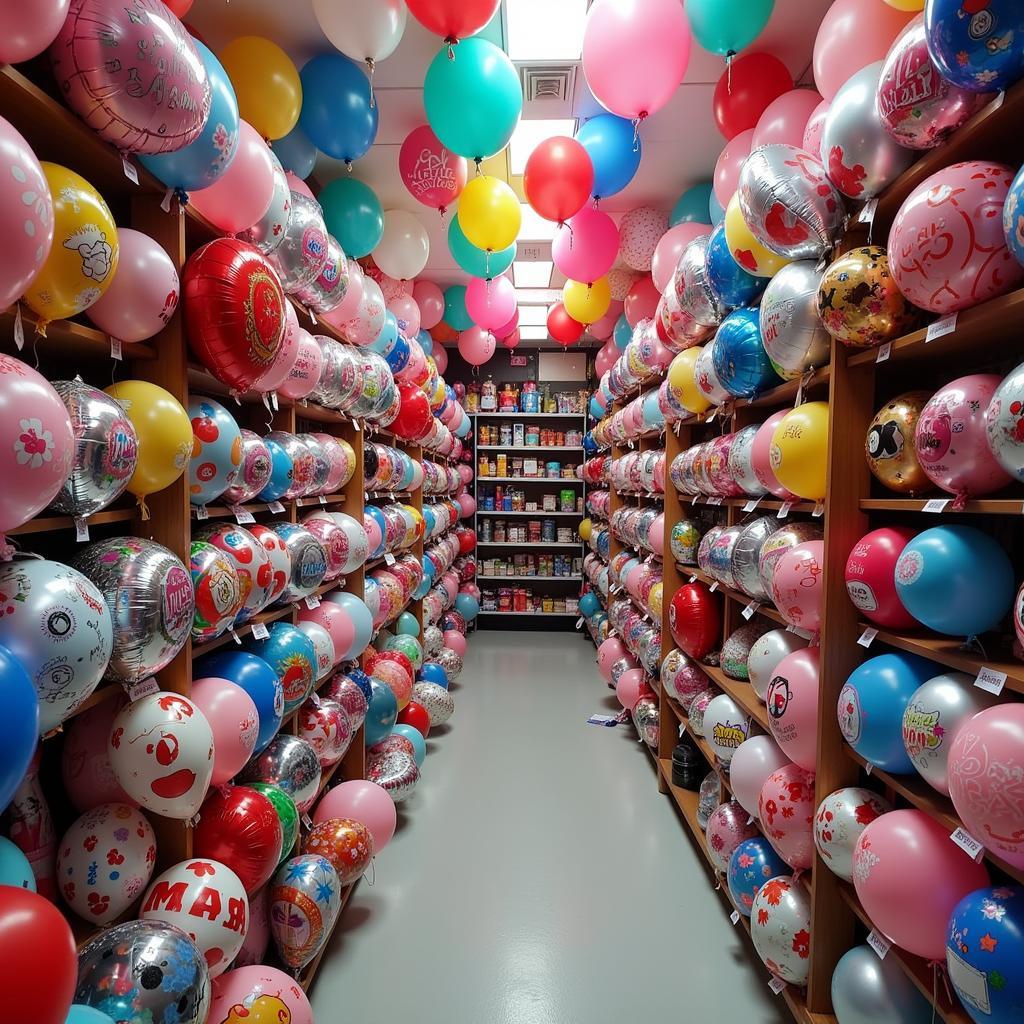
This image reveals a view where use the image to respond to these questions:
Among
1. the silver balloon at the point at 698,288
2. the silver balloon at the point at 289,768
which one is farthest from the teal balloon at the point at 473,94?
the silver balloon at the point at 289,768

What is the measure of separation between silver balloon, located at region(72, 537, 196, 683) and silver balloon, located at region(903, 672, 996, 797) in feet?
5.08

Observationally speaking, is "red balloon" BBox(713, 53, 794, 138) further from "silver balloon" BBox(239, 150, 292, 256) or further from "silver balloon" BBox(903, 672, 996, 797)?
"silver balloon" BBox(903, 672, 996, 797)

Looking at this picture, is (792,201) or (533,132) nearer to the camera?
(792,201)

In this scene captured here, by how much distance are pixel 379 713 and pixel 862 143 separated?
2.83 metres

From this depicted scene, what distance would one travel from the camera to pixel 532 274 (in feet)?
17.2

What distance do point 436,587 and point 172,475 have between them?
4263 millimetres

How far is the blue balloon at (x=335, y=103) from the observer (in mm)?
2455

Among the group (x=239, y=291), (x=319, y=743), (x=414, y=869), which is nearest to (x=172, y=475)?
(x=239, y=291)

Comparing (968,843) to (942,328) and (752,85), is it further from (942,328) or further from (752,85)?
(752,85)

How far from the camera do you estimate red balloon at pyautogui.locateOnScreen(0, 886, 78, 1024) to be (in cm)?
83

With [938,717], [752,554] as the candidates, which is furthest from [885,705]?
[752,554]

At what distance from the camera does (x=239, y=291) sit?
64.9 inches

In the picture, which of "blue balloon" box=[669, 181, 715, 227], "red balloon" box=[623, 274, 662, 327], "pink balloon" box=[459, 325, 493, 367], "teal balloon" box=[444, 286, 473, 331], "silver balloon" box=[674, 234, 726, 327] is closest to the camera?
"silver balloon" box=[674, 234, 726, 327]

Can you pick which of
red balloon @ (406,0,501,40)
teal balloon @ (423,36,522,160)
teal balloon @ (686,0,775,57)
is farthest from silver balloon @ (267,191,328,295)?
teal balloon @ (686,0,775,57)
